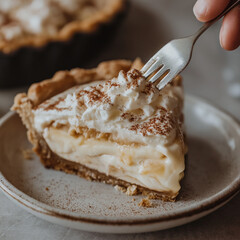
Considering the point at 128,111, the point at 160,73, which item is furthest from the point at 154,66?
the point at 128,111

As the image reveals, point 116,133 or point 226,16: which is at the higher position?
point 226,16

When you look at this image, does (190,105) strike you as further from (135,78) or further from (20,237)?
(20,237)

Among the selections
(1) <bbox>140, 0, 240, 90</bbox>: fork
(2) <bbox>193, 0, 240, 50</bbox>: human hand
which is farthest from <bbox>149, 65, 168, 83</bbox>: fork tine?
(2) <bbox>193, 0, 240, 50</bbox>: human hand

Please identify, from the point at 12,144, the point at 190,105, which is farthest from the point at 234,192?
the point at 12,144

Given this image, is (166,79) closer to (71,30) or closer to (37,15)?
(71,30)

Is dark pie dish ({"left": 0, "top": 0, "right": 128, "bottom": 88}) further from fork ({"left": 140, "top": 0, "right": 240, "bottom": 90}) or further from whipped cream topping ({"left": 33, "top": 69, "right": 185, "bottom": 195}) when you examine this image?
fork ({"left": 140, "top": 0, "right": 240, "bottom": 90})
